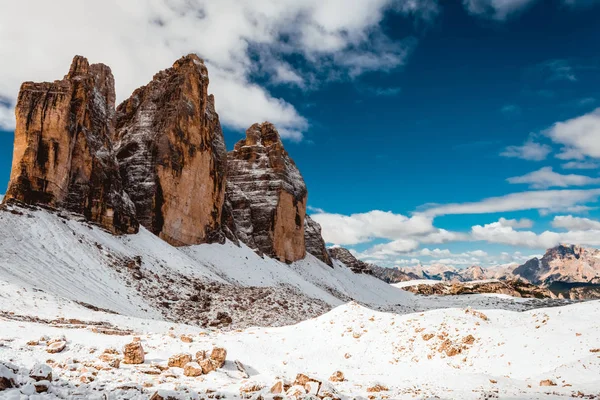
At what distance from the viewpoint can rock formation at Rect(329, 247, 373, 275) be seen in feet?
307

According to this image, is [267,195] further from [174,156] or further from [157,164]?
[157,164]

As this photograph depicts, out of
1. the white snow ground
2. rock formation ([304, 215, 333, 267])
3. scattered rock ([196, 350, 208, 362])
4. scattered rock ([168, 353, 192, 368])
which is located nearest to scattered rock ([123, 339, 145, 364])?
the white snow ground

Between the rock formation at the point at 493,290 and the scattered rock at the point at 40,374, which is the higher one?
the rock formation at the point at 493,290

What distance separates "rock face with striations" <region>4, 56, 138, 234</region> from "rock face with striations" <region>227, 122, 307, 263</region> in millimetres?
28871

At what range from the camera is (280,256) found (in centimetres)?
6831

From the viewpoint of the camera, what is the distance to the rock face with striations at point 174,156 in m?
45.3

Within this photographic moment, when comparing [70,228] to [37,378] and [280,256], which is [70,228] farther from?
[280,256]

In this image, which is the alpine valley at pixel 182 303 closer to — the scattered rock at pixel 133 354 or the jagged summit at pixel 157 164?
the scattered rock at pixel 133 354

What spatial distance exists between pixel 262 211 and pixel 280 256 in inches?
354

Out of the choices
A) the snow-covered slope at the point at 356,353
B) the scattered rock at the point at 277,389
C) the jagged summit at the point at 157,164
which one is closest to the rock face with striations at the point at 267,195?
the jagged summit at the point at 157,164

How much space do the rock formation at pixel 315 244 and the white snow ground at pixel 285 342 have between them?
193 ft

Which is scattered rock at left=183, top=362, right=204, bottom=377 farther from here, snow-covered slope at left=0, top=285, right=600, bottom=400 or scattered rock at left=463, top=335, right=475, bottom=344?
scattered rock at left=463, top=335, right=475, bottom=344

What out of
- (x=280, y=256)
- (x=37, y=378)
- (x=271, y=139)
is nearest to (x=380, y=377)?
(x=37, y=378)

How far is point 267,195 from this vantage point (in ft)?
232
